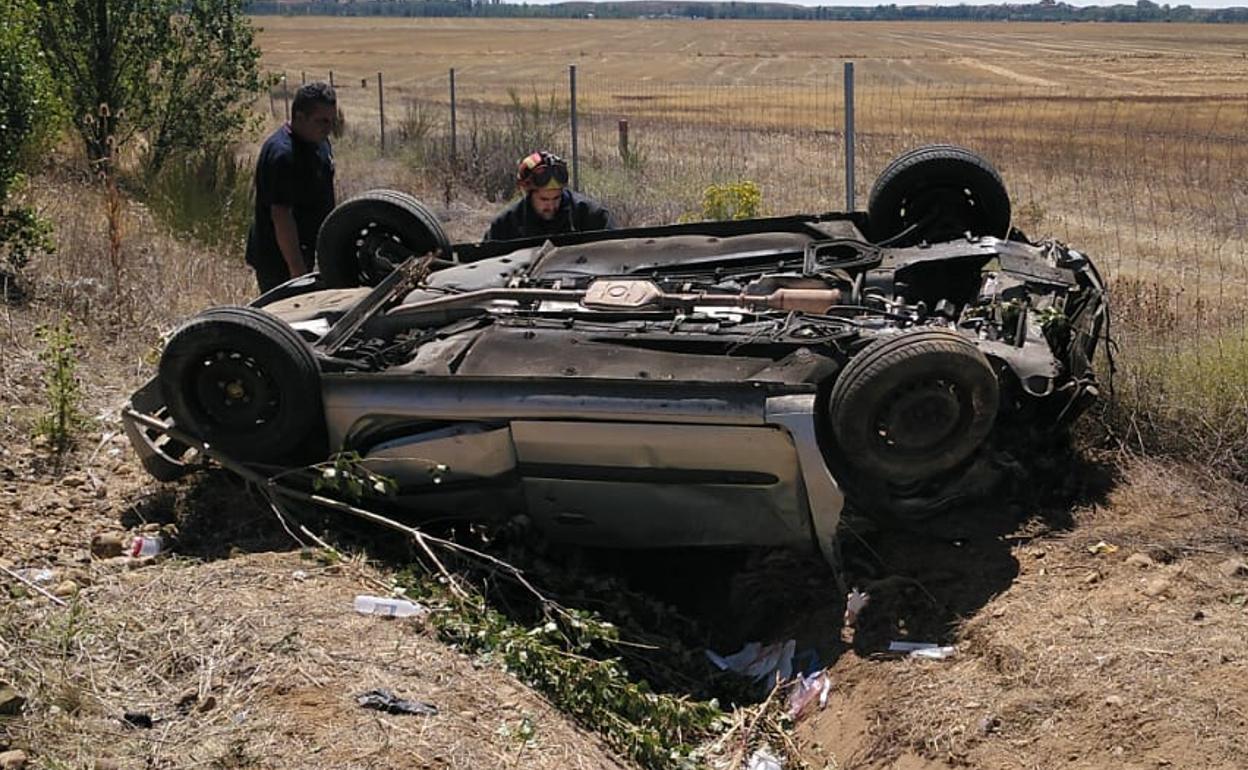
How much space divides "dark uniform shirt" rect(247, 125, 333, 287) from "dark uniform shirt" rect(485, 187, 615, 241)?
94 cm

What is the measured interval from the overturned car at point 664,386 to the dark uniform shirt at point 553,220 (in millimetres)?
1074

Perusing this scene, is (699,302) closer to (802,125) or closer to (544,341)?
(544,341)

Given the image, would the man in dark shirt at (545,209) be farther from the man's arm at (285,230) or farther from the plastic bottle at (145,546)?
the plastic bottle at (145,546)

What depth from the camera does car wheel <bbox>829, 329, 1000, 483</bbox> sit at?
434 centimetres

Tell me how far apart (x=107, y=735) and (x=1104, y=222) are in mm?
12114

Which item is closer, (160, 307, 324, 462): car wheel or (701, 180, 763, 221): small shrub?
(160, 307, 324, 462): car wheel

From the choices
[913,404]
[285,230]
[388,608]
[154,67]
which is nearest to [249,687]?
[388,608]

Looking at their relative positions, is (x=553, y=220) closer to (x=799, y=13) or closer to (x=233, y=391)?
(x=233, y=391)

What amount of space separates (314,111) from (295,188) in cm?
46

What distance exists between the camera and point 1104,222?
13359 millimetres

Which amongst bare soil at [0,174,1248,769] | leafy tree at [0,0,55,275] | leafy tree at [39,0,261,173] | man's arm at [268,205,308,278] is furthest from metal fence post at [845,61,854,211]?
leafy tree at [39,0,261,173]

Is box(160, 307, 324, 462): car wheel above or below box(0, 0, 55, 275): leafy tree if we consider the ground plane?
below

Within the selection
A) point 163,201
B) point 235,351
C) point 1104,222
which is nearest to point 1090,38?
point 1104,222

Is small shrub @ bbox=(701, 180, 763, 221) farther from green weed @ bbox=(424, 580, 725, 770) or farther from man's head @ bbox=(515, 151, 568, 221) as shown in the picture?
green weed @ bbox=(424, 580, 725, 770)
